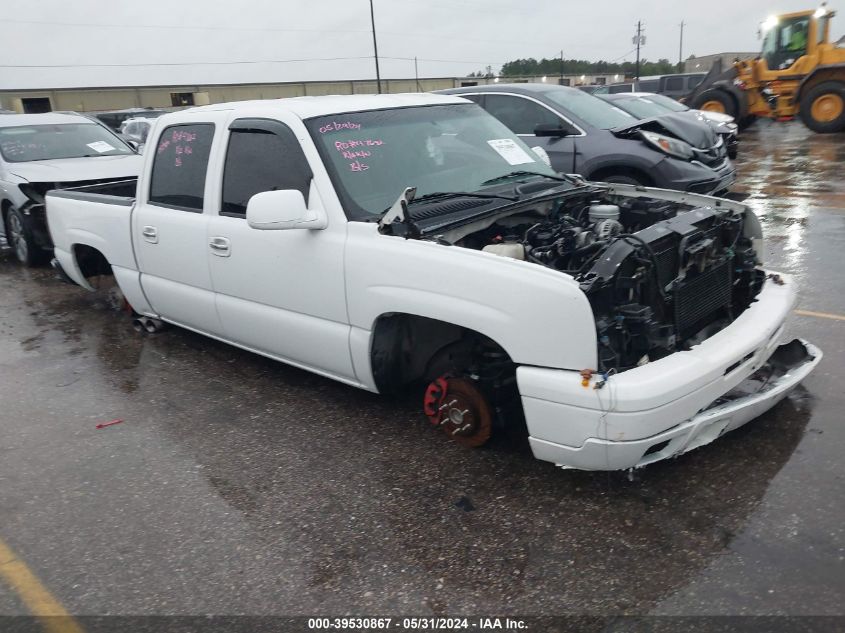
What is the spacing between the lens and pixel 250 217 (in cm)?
367

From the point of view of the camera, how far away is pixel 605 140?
26.7 feet

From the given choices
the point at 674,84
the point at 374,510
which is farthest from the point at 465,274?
the point at 674,84

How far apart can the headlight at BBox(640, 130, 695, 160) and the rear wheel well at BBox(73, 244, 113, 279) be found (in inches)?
227

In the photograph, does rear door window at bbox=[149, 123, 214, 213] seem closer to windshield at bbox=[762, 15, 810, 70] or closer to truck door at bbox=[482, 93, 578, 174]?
truck door at bbox=[482, 93, 578, 174]

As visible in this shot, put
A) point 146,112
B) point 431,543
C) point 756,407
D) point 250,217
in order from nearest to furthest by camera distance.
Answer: point 431,543 < point 756,407 < point 250,217 < point 146,112

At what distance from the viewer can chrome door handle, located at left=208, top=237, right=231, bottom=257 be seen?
444cm

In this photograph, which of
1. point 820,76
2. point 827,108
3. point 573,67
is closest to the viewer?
point 827,108

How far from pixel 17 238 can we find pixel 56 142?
1.42 metres

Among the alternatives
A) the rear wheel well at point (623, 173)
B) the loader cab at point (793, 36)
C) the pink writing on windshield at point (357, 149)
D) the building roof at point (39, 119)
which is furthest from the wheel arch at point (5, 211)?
the loader cab at point (793, 36)

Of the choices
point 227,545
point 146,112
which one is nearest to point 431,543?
point 227,545

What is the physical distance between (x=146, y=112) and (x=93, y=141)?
20714 millimetres

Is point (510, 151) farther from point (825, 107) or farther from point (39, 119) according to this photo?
point (825, 107)

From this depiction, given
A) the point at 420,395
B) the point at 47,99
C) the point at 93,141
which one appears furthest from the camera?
the point at 47,99

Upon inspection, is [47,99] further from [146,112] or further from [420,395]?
[420,395]
